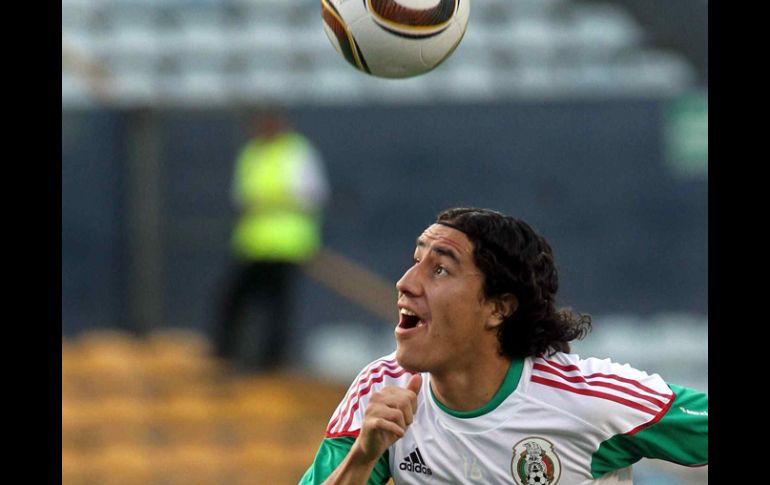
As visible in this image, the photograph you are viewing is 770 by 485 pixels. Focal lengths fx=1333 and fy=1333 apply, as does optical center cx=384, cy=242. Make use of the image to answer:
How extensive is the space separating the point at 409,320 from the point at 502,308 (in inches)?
12.2

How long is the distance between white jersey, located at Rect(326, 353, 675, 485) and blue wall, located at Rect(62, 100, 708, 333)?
8.14 m

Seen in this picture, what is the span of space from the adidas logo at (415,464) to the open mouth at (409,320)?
1.18 feet

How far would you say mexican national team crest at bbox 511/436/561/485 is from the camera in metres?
3.76

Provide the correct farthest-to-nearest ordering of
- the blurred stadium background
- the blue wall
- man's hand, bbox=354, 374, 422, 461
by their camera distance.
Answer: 1. the blue wall
2. the blurred stadium background
3. man's hand, bbox=354, 374, 422, 461

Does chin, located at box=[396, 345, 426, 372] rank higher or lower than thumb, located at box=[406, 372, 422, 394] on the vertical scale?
higher

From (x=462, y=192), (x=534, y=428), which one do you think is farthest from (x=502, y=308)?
(x=462, y=192)

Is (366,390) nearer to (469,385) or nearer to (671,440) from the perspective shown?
(469,385)

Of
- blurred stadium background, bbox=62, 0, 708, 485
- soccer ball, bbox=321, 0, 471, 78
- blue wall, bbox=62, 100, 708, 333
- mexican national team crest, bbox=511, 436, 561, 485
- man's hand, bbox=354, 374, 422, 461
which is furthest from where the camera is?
blue wall, bbox=62, 100, 708, 333

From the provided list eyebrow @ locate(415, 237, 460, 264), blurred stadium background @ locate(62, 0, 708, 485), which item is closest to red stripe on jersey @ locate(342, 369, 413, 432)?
eyebrow @ locate(415, 237, 460, 264)

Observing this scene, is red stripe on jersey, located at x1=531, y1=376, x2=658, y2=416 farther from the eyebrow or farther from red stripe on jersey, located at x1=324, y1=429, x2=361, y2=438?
red stripe on jersey, located at x1=324, y1=429, x2=361, y2=438

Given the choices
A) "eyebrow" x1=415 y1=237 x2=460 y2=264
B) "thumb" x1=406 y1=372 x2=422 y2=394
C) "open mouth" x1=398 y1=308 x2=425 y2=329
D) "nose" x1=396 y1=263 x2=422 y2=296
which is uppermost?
"eyebrow" x1=415 y1=237 x2=460 y2=264

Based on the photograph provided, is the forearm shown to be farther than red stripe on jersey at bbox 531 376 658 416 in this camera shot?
No

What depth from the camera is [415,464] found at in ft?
12.6

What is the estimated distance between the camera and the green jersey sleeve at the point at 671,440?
3.71 meters
